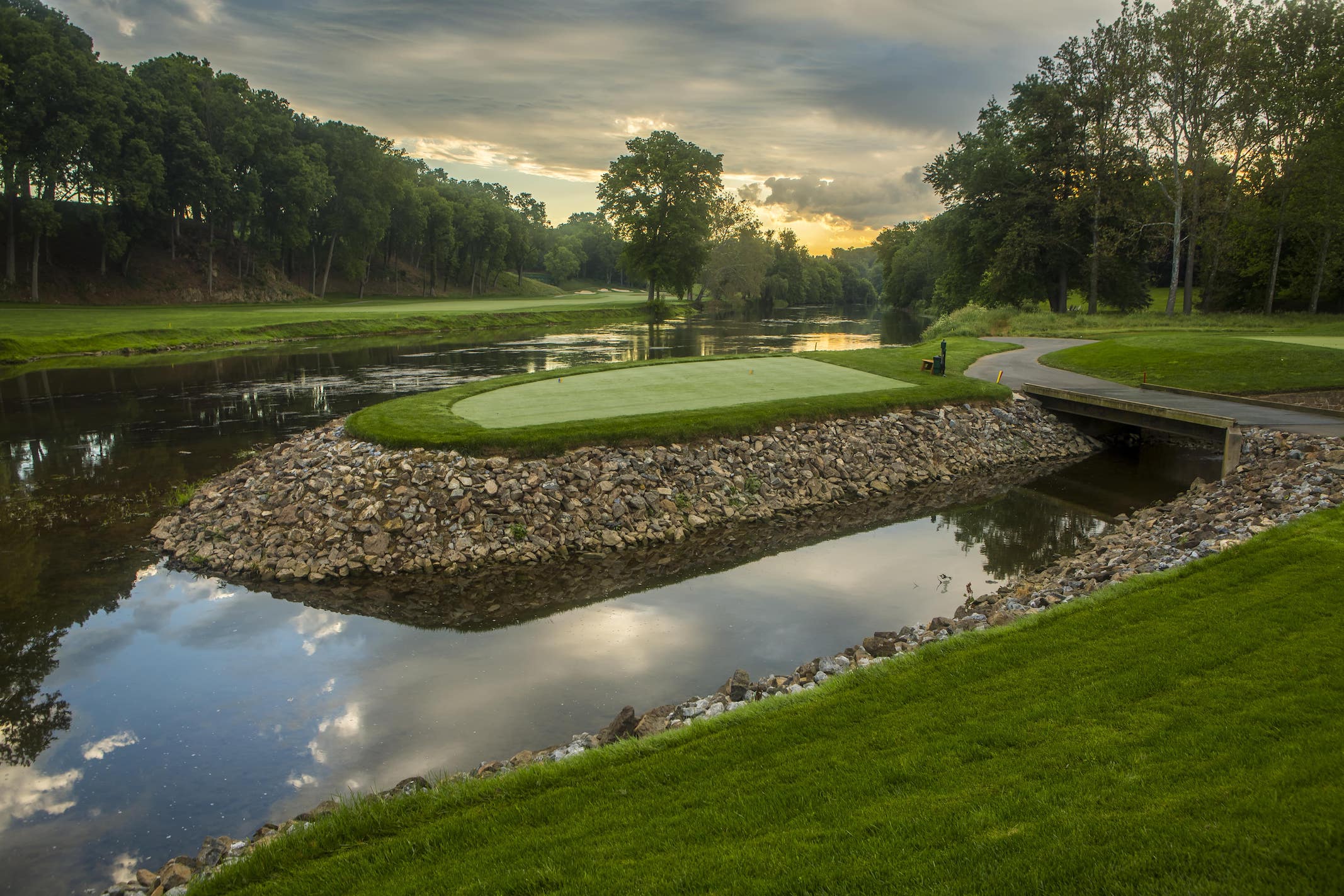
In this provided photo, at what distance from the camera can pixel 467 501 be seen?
16156 mm

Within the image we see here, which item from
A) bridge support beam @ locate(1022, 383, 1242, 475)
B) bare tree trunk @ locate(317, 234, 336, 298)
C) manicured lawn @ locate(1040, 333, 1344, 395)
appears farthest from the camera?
bare tree trunk @ locate(317, 234, 336, 298)

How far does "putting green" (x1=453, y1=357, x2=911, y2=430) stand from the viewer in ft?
68.5

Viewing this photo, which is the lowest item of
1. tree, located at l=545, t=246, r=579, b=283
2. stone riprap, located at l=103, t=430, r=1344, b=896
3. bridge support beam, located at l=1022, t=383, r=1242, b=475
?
stone riprap, located at l=103, t=430, r=1344, b=896

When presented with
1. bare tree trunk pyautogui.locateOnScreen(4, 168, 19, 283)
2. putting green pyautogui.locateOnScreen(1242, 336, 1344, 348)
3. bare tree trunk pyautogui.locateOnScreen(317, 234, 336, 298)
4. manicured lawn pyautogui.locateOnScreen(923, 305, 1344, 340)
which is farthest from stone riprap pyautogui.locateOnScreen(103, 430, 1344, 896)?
bare tree trunk pyautogui.locateOnScreen(317, 234, 336, 298)

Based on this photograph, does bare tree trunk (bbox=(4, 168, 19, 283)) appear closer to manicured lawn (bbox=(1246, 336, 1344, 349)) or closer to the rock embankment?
the rock embankment

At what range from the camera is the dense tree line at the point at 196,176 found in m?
52.2

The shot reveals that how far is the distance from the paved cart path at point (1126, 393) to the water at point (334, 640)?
1952 mm

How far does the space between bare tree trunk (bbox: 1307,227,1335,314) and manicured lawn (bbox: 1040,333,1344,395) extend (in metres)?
21.4

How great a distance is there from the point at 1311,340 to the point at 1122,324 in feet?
41.0

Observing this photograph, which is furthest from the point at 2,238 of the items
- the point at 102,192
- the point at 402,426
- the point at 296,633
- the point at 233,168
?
the point at 296,633

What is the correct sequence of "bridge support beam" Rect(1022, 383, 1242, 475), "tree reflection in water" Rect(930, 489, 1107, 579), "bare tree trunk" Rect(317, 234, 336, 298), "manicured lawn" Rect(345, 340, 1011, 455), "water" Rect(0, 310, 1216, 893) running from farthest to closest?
"bare tree trunk" Rect(317, 234, 336, 298), "bridge support beam" Rect(1022, 383, 1242, 475), "manicured lawn" Rect(345, 340, 1011, 455), "tree reflection in water" Rect(930, 489, 1107, 579), "water" Rect(0, 310, 1216, 893)

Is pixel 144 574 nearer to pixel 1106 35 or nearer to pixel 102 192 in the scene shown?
pixel 1106 35

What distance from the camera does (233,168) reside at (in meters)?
69.7

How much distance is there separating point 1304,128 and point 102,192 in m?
78.4
